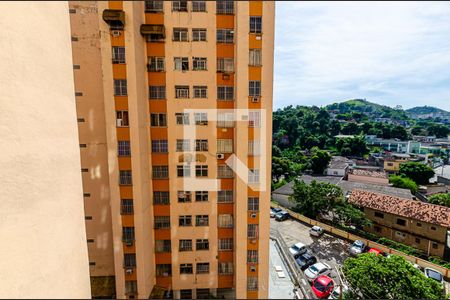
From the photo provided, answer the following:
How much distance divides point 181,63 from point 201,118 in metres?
1.09

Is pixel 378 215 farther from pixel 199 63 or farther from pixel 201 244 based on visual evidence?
pixel 199 63

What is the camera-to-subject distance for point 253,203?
150 inches

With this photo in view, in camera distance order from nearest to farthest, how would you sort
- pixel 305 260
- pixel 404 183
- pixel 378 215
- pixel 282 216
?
pixel 305 260 < pixel 378 215 < pixel 282 216 < pixel 404 183

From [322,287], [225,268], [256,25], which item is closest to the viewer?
[256,25]

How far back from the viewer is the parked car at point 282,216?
9320 millimetres

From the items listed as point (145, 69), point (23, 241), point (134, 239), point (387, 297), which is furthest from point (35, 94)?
point (387, 297)

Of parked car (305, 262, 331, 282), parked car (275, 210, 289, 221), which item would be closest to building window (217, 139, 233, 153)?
parked car (305, 262, 331, 282)

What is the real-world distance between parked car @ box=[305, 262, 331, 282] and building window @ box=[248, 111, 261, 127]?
16.2 feet

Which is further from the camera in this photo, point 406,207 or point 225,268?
point 406,207

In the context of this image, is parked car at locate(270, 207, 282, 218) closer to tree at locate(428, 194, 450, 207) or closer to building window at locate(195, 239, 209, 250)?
building window at locate(195, 239, 209, 250)

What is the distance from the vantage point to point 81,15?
4000 millimetres

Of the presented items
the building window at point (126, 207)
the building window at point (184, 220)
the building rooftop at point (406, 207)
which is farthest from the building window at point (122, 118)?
the building rooftop at point (406, 207)

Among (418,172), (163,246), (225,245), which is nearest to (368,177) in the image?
(418,172)

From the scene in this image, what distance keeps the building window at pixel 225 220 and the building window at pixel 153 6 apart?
4.08 metres
